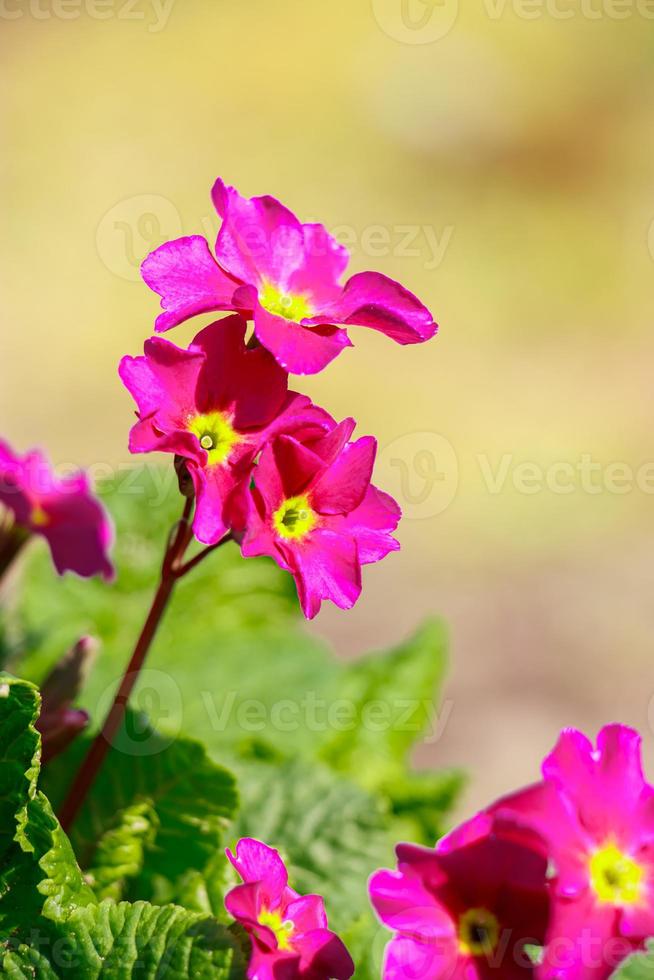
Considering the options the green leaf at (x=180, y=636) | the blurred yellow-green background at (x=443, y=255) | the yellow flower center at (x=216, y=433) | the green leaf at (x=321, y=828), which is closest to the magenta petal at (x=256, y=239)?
the yellow flower center at (x=216, y=433)

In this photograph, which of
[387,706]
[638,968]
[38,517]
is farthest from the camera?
[387,706]

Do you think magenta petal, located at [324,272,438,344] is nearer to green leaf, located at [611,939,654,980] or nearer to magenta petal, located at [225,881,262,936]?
magenta petal, located at [225,881,262,936]

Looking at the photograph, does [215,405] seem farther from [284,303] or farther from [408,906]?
[408,906]

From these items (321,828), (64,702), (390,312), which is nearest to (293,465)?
(390,312)

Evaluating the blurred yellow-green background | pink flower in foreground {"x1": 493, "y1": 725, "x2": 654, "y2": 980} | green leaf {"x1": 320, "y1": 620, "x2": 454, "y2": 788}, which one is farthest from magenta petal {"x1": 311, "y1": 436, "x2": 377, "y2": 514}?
the blurred yellow-green background

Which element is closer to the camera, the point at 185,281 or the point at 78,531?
the point at 185,281

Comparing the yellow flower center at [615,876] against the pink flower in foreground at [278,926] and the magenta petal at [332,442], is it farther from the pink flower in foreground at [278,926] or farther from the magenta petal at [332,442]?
the magenta petal at [332,442]
